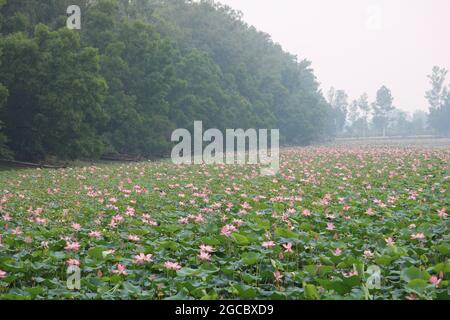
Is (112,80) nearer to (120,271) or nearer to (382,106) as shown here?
(120,271)

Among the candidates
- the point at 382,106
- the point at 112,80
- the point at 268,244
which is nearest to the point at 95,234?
the point at 268,244

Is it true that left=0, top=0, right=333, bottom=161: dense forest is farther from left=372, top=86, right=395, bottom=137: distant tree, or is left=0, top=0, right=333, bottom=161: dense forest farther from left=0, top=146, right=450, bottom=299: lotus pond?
left=372, top=86, right=395, bottom=137: distant tree

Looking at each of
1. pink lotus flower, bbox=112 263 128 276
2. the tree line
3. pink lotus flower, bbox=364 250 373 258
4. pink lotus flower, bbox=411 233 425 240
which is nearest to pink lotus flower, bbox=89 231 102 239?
pink lotus flower, bbox=112 263 128 276

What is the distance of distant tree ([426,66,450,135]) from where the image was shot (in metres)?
76.1

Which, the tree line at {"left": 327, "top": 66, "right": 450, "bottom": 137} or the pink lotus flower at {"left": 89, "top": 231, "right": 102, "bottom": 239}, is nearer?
the pink lotus flower at {"left": 89, "top": 231, "right": 102, "bottom": 239}

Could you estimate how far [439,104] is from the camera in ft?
269

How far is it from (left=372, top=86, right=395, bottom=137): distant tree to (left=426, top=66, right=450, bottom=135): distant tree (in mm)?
6459

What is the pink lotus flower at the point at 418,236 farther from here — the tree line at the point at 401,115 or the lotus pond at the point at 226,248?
the tree line at the point at 401,115

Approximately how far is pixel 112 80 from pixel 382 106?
70.0m

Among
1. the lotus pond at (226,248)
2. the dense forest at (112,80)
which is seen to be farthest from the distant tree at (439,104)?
the lotus pond at (226,248)

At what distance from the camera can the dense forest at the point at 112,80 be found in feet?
53.3

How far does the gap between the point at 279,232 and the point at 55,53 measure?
14.0 meters
